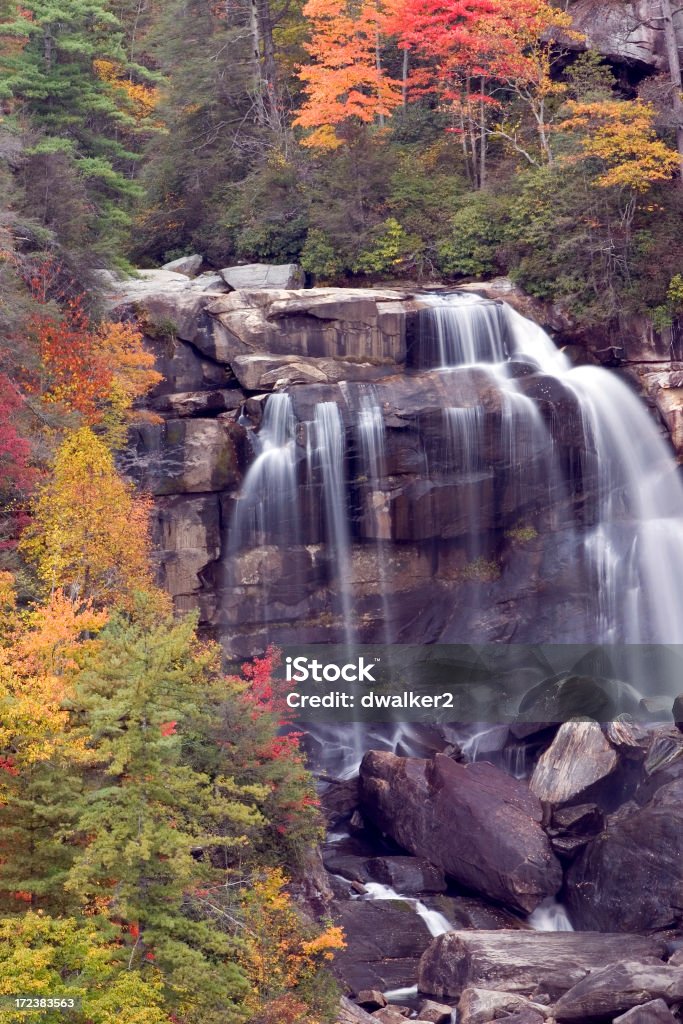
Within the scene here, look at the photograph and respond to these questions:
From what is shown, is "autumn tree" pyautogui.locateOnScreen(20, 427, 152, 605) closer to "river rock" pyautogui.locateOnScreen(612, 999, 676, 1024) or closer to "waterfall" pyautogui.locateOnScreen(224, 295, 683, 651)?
"waterfall" pyautogui.locateOnScreen(224, 295, 683, 651)

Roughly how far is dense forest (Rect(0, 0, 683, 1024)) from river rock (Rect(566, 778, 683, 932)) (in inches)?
238

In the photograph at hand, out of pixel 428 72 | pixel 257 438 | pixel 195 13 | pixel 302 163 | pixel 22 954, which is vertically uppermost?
pixel 195 13

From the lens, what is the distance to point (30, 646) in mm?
16344

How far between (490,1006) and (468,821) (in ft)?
17.1

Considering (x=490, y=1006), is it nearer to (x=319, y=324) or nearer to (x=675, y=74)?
(x=319, y=324)

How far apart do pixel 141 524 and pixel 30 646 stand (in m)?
9.17

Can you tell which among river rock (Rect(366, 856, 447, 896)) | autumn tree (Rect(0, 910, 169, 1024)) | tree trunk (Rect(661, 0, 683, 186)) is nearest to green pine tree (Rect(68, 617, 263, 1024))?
autumn tree (Rect(0, 910, 169, 1024))

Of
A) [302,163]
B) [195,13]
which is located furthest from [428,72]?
[195,13]

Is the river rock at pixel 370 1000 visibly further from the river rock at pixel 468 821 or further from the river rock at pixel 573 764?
the river rock at pixel 573 764

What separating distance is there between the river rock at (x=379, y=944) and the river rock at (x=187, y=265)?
2290 centimetres

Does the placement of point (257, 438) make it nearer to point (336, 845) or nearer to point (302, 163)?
point (336, 845)

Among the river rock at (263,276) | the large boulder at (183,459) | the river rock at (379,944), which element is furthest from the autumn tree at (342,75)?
the river rock at (379,944)

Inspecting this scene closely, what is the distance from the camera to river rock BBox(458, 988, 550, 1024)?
19047mm

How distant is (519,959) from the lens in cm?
2064
